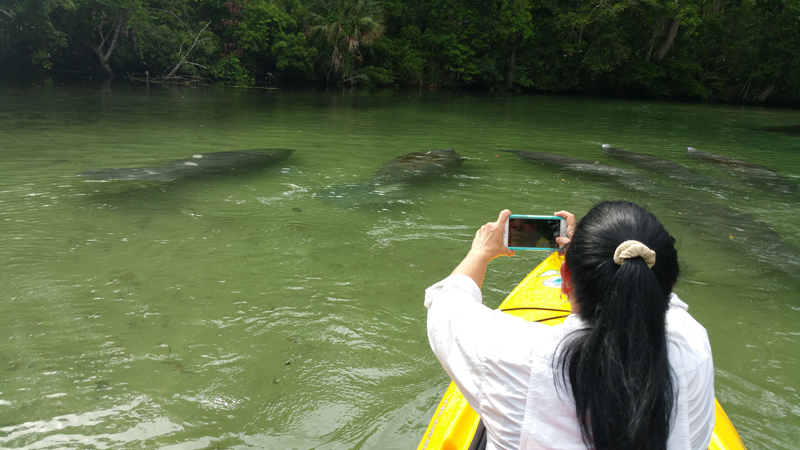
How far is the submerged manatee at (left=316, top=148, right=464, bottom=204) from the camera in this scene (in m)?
7.54

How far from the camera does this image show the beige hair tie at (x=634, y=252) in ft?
4.09

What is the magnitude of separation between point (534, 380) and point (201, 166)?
27.5ft

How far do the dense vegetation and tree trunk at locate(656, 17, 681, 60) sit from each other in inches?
2.8

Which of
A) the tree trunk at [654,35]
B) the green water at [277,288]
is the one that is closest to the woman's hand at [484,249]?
the green water at [277,288]

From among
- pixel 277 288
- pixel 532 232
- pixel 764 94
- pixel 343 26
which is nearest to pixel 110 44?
pixel 343 26

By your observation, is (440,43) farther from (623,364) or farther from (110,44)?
(623,364)

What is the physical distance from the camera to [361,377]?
11.3ft

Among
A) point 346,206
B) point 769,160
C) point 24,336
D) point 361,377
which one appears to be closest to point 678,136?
point 769,160

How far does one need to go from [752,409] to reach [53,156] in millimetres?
10137

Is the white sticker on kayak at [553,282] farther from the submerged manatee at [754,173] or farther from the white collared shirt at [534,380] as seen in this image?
the submerged manatee at [754,173]

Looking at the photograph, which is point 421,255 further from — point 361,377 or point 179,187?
point 179,187

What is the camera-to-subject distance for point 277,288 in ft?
15.1

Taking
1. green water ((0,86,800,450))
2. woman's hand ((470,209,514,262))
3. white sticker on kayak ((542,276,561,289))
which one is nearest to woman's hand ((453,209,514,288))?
woman's hand ((470,209,514,262))

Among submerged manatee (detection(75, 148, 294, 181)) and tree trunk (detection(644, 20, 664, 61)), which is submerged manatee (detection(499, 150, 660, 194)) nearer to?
submerged manatee (detection(75, 148, 294, 181))
